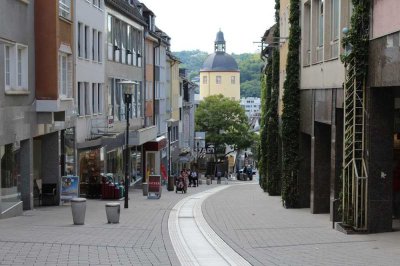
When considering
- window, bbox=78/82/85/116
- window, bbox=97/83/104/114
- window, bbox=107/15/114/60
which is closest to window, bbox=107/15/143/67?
window, bbox=107/15/114/60

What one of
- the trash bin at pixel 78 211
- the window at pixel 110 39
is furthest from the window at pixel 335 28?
the window at pixel 110 39

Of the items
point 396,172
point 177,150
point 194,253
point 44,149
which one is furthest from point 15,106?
point 177,150

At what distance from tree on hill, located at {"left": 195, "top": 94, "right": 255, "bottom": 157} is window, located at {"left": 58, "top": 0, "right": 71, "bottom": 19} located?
221 ft

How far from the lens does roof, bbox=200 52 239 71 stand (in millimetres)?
155500

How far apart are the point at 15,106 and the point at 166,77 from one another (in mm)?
45797

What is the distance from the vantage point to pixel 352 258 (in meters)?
12.9

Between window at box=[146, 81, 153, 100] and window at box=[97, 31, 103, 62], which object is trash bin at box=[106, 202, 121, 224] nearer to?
window at box=[97, 31, 103, 62]

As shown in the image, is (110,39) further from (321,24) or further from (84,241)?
(84,241)

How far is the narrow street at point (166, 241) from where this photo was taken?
12.8m

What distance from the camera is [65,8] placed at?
93.2 ft

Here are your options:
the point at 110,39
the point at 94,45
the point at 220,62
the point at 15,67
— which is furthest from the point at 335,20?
the point at 220,62

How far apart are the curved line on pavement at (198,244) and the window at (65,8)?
999cm

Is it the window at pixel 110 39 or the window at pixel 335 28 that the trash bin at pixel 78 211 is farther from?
the window at pixel 110 39

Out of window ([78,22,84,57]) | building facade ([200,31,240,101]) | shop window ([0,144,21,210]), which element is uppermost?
building facade ([200,31,240,101])
